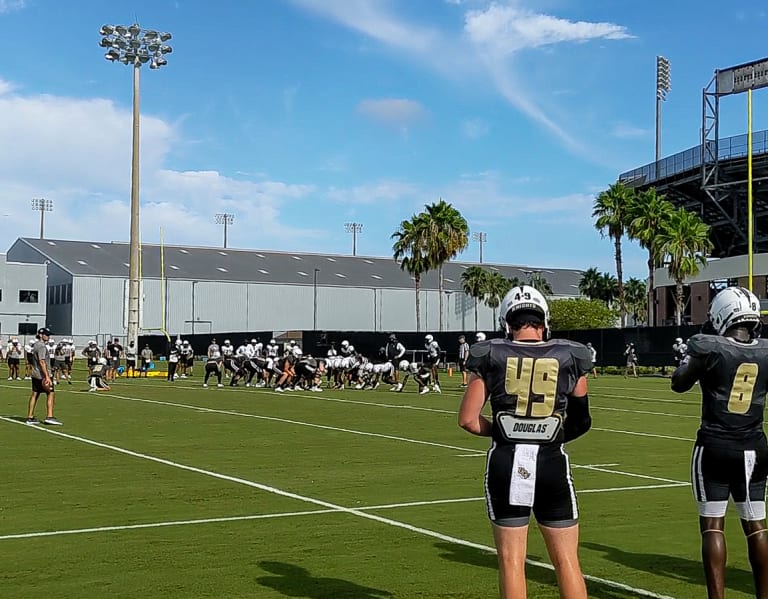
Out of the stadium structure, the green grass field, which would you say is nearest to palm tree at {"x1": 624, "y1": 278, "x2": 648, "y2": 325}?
the stadium structure

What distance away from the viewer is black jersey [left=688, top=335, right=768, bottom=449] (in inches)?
233

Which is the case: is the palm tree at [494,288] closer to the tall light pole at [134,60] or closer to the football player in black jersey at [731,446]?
the tall light pole at [134,60]

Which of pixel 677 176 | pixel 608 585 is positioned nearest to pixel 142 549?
pixel 608 585

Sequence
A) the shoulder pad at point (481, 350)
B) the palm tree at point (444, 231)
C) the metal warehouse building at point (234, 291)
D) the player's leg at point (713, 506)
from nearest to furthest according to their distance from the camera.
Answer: the shoulder pad at point (481, 350), the player's leg at point (713, 506), the palm tree at point (444, 231), the metal warehouse building at point (234, 291)

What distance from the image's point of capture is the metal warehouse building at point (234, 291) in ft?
265

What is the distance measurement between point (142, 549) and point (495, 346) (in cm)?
422

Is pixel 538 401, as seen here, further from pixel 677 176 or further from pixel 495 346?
pixel 677 176

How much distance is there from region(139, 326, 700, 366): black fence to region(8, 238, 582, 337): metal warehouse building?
16074mm

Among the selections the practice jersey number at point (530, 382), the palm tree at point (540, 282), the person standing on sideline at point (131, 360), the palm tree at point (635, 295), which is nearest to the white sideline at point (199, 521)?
the practice jersey number at point (530, 382)

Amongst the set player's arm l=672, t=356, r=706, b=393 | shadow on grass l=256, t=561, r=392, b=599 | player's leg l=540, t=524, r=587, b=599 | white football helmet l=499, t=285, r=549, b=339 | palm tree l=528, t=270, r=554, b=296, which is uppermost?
palm tree l=528, t=270, r=554, b=296

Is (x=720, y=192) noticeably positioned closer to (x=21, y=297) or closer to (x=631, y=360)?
(x=631, y=360)

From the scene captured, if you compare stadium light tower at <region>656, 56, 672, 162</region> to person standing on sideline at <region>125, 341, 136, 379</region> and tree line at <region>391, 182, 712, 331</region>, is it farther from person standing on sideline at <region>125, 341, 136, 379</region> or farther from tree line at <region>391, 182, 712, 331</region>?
person standing on sideline at <region>125, 341, 136, 379</region>

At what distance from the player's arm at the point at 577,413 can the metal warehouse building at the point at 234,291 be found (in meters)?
73.0

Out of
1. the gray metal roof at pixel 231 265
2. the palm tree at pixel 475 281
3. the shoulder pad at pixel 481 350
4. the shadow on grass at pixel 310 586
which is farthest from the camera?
the palm tree at pixel 475 281
